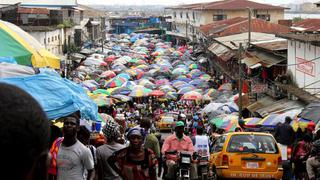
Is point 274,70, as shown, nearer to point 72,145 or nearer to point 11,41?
point 11,41

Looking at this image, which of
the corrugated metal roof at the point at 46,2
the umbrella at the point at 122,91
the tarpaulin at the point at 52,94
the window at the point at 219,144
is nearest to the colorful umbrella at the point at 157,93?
the umbrella at the point at 122,91

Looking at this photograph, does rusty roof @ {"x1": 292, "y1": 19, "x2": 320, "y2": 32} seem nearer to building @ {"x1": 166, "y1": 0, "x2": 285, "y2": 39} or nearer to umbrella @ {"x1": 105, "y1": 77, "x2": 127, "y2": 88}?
umbrella @ {"x1": 105, "y1": 77, "x2": 127, "y2": 88}

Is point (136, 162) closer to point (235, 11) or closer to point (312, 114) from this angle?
point (312, 114)

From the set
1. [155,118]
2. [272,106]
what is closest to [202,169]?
[272,106]

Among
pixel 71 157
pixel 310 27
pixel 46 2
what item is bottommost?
pixel 71 157

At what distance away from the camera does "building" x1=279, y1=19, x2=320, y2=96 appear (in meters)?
25.0

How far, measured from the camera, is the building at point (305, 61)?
2500 cm

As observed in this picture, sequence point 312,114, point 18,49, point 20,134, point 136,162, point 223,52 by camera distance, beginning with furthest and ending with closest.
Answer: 1. point 223,52
2. point 312,114
3. point 18,49
4. point 136,162
5. point 20,134

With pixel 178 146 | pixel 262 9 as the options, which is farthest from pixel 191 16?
pixel 178 146

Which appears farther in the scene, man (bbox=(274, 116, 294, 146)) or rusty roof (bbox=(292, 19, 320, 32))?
rusty roof (bbox=(292, 19, 320, 32))

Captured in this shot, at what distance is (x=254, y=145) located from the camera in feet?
40.6

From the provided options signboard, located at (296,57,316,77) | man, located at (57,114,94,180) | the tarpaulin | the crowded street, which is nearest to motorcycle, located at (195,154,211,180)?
the crowded street

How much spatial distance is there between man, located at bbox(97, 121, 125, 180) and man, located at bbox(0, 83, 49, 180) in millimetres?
5534

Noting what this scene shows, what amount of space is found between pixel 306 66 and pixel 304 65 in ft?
0.99
